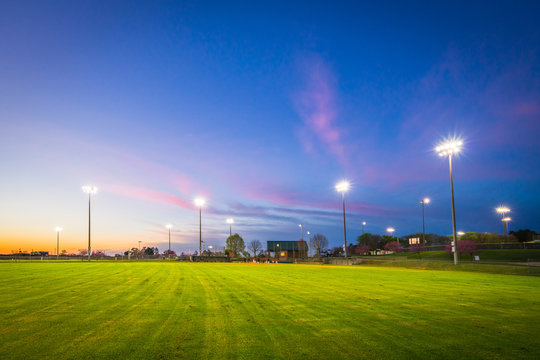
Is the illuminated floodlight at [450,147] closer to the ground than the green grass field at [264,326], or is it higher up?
higher up

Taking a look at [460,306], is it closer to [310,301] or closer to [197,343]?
[310,301]

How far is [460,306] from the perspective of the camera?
11.3m

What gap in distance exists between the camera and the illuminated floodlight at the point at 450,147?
38.8 metres

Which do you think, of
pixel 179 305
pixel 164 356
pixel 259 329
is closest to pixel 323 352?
pixel 259 329

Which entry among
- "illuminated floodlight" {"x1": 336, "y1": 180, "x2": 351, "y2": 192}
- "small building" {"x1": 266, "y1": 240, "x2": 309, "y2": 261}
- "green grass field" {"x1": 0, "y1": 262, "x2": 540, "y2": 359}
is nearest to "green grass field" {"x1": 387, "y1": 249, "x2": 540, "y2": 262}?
"illuminated floodlight" {"x1": 336, "y1": 180, "x2": 351, "y2": 192}

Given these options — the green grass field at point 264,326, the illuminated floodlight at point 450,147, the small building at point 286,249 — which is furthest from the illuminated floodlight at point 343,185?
the small building at point 286,249

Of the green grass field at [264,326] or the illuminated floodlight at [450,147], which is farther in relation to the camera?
the illuminated floodlight at [450,147]

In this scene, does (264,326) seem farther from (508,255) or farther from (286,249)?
(286,249)

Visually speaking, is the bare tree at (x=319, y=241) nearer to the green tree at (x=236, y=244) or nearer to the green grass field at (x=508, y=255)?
the green tree at (x=236, y=244)

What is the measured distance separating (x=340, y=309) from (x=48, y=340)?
25.2 ft

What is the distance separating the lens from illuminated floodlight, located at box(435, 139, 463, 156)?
127 ft

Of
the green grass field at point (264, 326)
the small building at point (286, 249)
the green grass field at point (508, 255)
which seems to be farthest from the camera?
the small building at point (286, 249)

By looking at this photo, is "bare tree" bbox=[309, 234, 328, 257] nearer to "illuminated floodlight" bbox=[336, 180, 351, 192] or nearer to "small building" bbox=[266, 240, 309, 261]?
"small building" bbox=[266, 240, 309, 261]

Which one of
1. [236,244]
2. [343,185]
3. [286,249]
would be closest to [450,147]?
[343,185]
